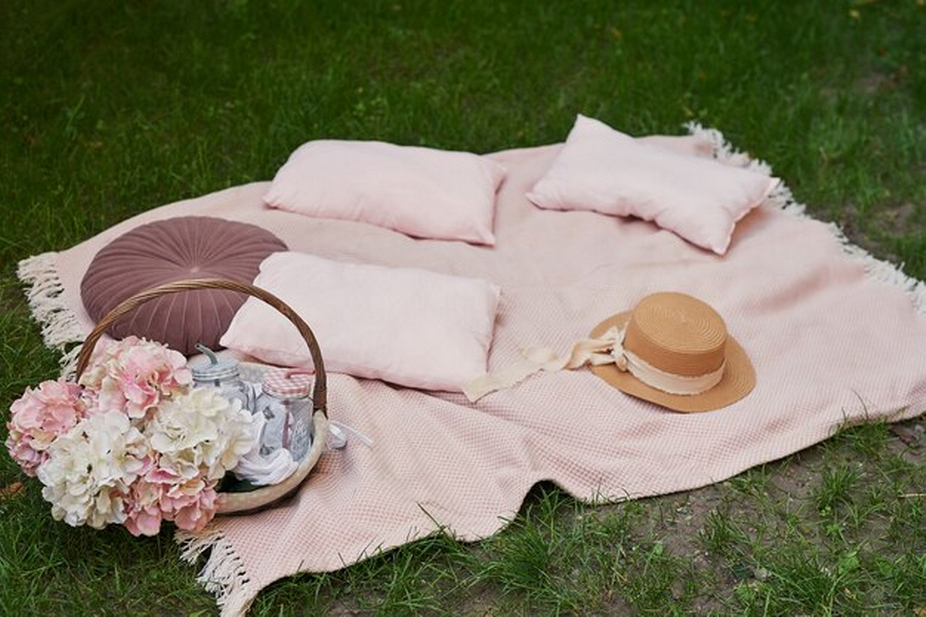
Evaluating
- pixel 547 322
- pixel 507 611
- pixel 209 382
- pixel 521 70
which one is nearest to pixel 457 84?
pixel 521 70

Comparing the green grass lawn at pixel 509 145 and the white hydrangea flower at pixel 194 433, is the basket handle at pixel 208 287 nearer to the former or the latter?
the white hydrangea flower at pixel 194 433

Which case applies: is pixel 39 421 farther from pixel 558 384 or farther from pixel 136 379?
pixel 558 384

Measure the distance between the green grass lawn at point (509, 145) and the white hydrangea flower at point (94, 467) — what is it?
20 cm

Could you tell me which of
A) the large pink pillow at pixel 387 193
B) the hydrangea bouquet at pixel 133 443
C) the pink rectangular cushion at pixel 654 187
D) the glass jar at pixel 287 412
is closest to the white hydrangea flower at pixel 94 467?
the hydrangea bouquet at pixel 133 443

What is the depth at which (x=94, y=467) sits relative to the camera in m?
2.37

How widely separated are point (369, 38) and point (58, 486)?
117 inches

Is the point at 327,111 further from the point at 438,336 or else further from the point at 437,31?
the point at 438,336

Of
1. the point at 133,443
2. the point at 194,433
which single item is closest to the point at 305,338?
the point at 194,433

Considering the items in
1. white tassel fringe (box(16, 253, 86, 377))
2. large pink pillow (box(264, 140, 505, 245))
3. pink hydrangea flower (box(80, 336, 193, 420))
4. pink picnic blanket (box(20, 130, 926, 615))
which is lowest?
white tassel fringe (box(16, 253, 86, 377))

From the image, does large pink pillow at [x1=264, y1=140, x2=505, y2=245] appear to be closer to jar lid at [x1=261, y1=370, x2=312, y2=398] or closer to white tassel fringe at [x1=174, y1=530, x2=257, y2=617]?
jar lid at [x1=261, y1=370, x2=312, y2=398]

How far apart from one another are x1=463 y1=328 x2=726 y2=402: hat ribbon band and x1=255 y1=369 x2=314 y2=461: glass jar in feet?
1.48

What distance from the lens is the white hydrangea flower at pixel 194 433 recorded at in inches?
95.3

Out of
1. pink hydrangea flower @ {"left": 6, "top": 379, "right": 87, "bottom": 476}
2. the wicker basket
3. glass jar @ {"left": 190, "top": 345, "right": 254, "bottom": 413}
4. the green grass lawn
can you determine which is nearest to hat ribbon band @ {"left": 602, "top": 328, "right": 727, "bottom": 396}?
the green grass lawn

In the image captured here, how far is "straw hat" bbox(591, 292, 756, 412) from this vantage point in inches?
119
